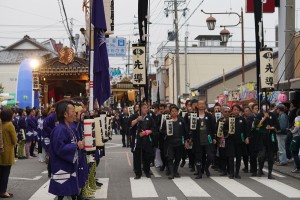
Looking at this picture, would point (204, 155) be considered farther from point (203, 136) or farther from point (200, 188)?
point (200, 188)

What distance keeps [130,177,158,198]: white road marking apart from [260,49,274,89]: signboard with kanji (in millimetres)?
5045

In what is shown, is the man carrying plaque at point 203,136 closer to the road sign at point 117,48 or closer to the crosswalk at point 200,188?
the crosswalk at point 200,188

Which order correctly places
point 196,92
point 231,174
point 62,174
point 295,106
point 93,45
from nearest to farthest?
point 62,174 < point 93,45 < point 231,174 < point 295,106 < point 196,92

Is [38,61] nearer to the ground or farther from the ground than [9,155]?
farther from the ground

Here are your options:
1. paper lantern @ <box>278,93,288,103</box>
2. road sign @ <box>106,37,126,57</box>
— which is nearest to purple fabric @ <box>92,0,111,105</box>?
paper lantern @ <box>278,93,288,103</box>

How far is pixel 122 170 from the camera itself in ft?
50.6

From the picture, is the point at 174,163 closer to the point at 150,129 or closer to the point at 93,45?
the point at 150,129

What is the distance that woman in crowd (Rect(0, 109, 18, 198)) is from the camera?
421 inches

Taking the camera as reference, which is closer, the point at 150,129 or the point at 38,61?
the point at 150,129

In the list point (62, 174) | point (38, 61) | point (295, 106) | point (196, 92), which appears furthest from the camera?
point (196, 92)

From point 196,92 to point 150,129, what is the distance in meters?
31.3

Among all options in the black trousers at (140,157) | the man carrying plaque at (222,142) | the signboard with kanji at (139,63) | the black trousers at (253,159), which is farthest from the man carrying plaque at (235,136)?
the signboard with kanji at (139,63)

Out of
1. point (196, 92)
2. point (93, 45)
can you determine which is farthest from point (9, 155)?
point (196, 92)

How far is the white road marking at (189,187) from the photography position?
10.8 meters
